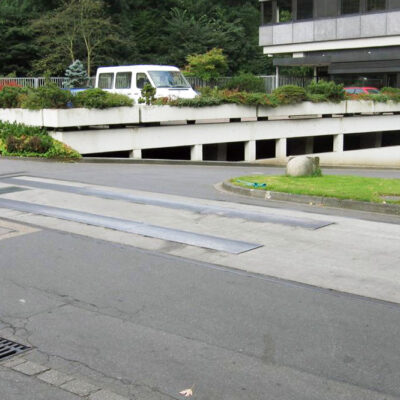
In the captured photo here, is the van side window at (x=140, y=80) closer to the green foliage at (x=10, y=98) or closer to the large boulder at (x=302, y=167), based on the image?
the green foliage at (x=10, y=98)

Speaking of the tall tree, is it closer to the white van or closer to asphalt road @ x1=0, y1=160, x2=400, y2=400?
the white van

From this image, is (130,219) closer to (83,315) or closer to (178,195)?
(178,195)

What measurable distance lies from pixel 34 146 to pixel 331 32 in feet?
88.4

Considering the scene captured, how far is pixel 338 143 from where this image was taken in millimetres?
31812

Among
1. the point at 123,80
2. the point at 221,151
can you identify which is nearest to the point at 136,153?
the point at 221,151

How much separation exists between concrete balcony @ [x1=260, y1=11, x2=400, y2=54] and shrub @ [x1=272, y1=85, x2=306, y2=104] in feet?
45.2

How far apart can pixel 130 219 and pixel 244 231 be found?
6.96 ft

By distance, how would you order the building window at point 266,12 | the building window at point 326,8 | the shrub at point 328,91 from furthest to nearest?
the building window at point 266,12, the building window at point 326,8, the shrub at point 328,91

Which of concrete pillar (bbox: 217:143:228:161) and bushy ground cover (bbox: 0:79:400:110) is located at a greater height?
bushy ground cover (bbox: 0:79:400:110)

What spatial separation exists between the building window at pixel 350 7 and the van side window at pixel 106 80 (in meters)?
19.4

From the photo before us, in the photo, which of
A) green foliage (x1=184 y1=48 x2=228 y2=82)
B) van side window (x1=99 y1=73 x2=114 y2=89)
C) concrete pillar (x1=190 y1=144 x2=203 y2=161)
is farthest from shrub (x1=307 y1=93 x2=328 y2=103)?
green foliage (x1=184 y1=48 x2=228 y2=82)

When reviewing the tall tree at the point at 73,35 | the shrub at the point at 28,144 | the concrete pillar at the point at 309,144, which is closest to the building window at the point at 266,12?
the tall tree at the point at 73,35

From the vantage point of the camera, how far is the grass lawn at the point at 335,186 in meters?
12.8

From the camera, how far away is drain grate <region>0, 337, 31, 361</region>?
5719mm
